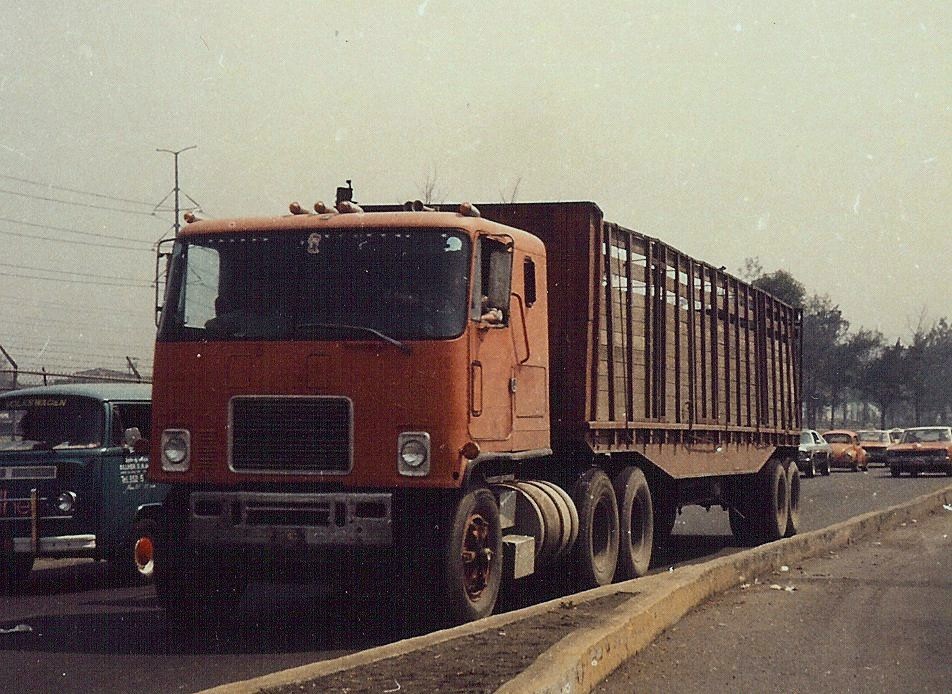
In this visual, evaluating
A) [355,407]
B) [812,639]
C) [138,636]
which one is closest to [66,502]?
[138,636]

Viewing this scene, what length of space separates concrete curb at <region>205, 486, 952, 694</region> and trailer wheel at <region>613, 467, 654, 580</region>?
3.62ft

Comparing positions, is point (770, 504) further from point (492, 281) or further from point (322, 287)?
point (322, 287)

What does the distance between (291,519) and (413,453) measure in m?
0.93

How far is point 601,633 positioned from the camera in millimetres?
8000

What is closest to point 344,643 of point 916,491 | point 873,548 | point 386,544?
point 386,544

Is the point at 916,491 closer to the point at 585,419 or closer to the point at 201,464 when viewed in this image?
the point at 585,419

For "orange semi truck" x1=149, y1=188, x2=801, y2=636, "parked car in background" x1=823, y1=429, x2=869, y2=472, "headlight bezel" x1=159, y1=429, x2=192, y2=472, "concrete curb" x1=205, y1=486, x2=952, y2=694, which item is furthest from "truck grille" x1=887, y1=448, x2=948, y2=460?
"headlight bezel" x1=159, y1=429, x2=192, y2=472

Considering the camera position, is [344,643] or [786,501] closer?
[344,643]

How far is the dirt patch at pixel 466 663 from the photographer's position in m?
6.73

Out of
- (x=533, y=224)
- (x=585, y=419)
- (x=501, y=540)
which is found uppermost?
(x=533, y=224)

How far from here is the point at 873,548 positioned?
54.5ft

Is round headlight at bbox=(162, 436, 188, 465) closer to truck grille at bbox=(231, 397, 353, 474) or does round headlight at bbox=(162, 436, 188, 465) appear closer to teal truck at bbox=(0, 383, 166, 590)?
truck grille at bbox=(231, 397, 353, 474)

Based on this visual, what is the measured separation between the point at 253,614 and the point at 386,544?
8.02ft

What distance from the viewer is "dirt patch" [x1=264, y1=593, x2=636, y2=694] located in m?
6.73
